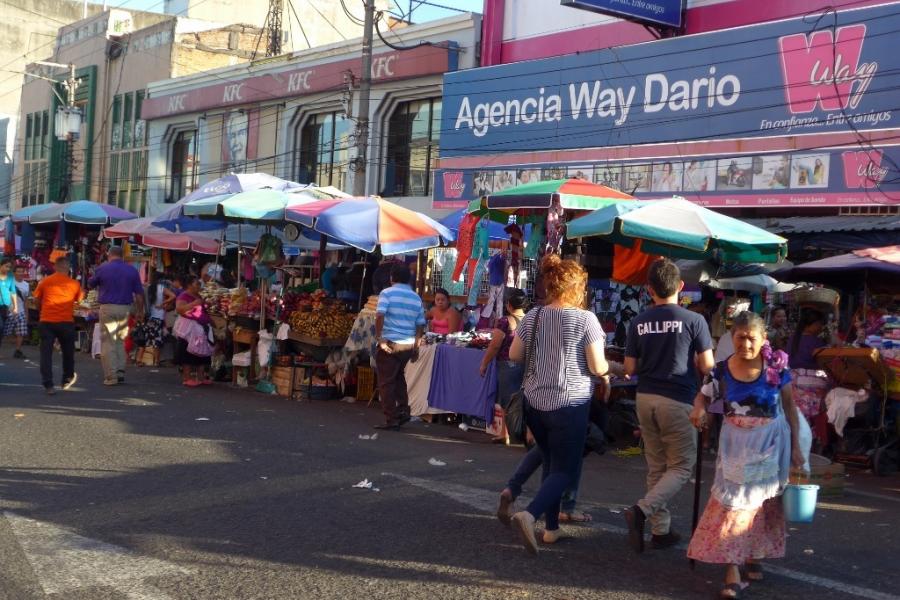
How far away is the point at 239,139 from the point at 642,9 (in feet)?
51.6

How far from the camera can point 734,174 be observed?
663 inches

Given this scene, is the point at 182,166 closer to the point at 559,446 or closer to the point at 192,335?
the point at 192,335

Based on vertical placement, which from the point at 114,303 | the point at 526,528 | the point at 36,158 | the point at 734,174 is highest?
the point at 36,158

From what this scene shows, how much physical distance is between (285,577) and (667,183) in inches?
528

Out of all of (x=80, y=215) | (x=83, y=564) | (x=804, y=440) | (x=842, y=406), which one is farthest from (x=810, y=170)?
(x=80, y=215)

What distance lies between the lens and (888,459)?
34.9ft

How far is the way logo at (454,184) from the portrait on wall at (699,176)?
569cm

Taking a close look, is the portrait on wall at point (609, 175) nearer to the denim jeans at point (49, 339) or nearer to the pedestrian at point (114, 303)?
the pedestrian at point (114, 303)

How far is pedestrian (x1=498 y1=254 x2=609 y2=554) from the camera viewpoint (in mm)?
6574

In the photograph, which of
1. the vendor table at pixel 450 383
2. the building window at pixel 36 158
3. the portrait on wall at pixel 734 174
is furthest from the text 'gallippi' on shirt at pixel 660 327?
the building window at pixel 36 158

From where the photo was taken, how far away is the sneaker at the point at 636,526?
6.38m

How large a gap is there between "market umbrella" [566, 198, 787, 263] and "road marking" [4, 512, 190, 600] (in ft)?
19.5

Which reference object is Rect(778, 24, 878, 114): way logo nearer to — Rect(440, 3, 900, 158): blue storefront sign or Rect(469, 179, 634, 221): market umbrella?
Rect(440, 3, 900, 158): blue storefront sign

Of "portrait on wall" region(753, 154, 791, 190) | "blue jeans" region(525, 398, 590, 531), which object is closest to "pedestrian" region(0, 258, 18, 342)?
"portrait on wall" region(753, 154, 791, 190)
